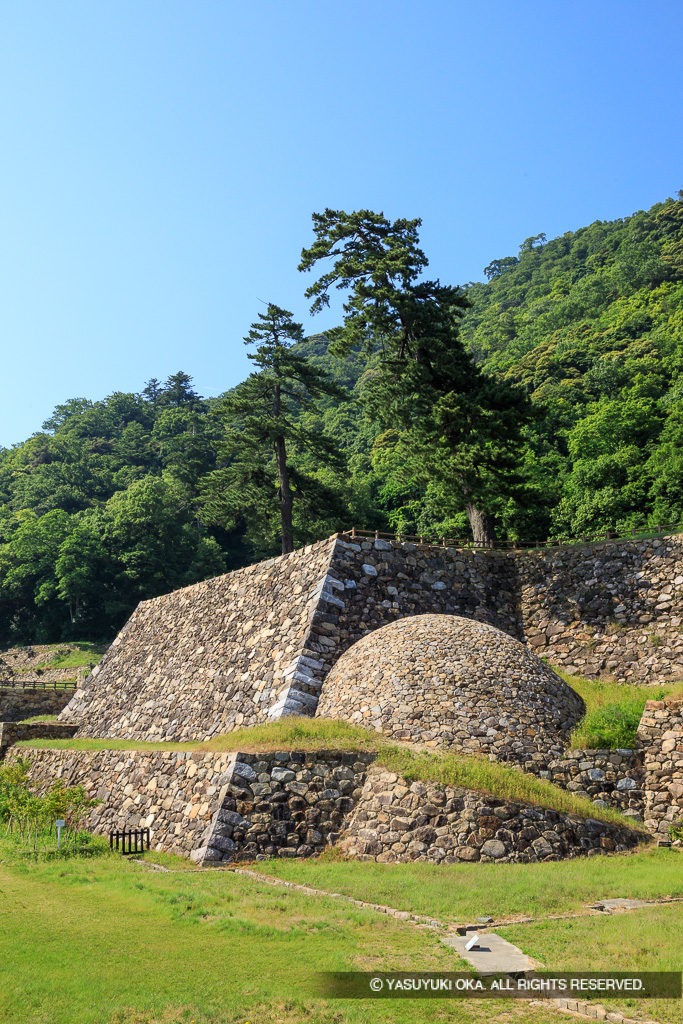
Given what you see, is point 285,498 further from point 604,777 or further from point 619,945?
point 619,945

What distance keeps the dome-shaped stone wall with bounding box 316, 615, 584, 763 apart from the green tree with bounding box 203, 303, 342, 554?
18.2m

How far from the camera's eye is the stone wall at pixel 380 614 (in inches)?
870

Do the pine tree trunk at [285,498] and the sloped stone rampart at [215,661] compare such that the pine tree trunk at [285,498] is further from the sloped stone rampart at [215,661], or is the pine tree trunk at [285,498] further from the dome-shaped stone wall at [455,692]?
the dome-shaped stone wall at [455,692]

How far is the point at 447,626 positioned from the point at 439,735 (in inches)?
163

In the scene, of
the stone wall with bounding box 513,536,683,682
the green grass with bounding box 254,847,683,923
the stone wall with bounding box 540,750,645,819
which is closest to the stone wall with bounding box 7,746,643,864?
the green grass with bounding box 254,847,683,923

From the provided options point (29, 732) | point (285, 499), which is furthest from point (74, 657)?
point (285, 499)

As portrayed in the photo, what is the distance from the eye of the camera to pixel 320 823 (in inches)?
629

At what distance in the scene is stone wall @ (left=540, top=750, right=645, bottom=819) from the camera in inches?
671

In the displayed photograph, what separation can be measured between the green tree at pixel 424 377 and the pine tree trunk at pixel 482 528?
41 mm

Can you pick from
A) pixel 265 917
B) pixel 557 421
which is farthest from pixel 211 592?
pixel 557 421

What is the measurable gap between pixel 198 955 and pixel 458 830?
7122mm

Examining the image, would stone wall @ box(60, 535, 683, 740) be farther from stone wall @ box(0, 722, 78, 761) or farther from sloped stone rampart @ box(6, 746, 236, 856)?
stone wall @ box(0, 722, 78, 761)

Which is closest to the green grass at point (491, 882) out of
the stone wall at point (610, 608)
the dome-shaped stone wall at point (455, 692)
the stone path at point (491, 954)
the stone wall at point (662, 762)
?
the stone path at point (491, 954)

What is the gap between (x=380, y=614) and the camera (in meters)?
23.3
